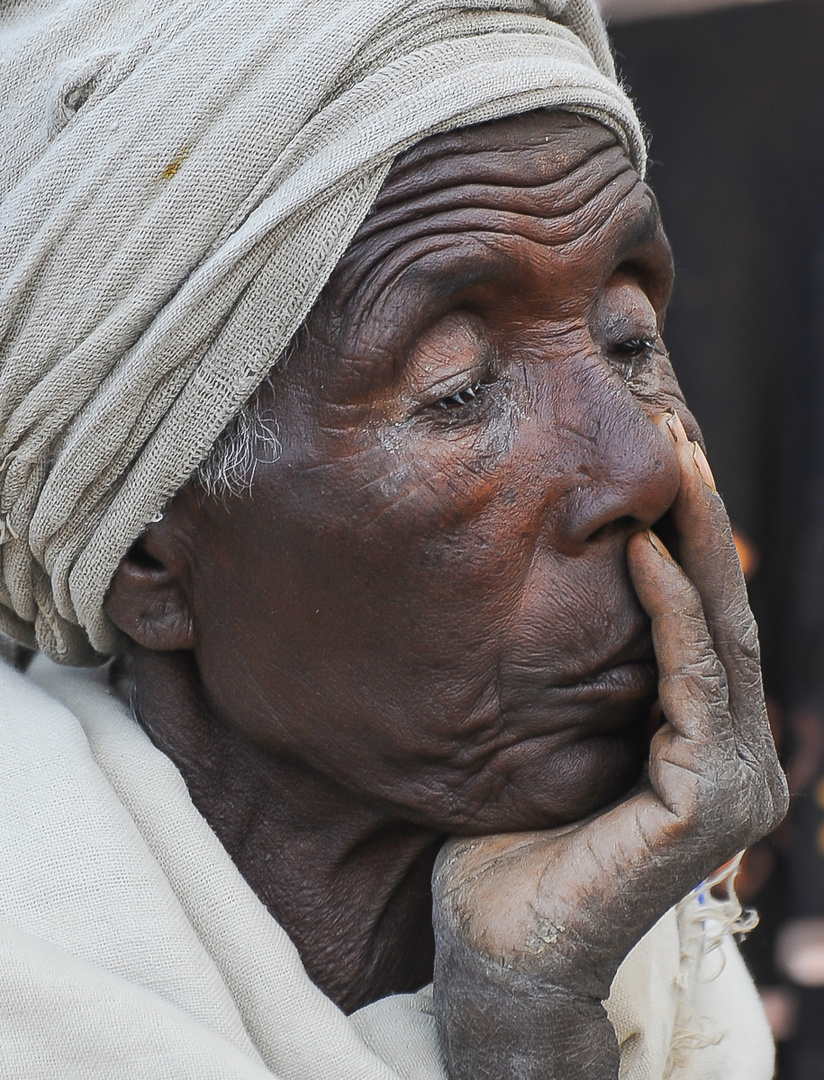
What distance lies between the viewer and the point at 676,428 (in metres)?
1.86

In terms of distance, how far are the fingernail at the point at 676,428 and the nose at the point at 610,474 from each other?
0.06 meters

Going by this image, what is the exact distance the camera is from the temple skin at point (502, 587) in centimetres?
173

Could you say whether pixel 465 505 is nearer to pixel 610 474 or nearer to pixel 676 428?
pixel 610 474

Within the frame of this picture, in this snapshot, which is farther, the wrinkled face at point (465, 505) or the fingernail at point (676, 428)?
the fingernail at point (676, 428)

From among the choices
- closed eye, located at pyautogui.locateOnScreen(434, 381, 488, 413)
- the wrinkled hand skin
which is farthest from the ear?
the wrinkled hand skin

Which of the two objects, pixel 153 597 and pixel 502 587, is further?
pixel 153 597

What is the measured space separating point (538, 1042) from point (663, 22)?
2833 millimetres

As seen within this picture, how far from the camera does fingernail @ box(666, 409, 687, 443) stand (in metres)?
1.84

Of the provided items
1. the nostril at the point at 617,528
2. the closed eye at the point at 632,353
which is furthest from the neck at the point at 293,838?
the closed eye at the point at 632,353

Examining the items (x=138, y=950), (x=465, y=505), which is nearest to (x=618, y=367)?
(x=465, y=505)

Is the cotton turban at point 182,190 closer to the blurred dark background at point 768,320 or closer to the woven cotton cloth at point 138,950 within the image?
the woven cotton cloth at point 138,950

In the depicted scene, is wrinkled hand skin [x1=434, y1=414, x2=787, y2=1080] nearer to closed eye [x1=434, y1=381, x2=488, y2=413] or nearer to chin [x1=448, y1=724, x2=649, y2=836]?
chin [x1=448, y1=724, x2=649, y2=836]

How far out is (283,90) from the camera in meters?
1.72

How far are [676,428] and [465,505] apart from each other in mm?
389
